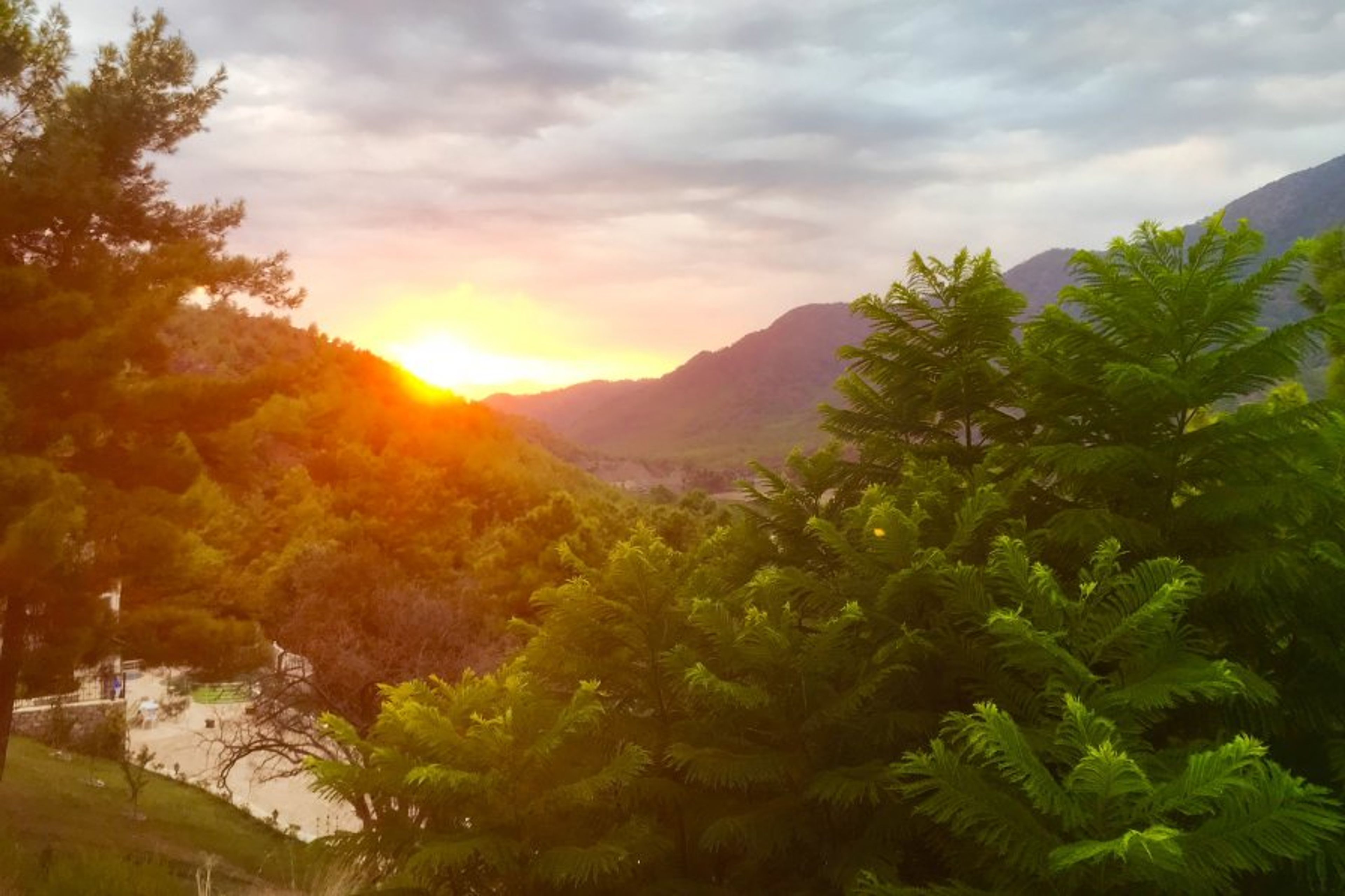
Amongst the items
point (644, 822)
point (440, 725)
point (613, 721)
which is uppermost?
point (440, 725)

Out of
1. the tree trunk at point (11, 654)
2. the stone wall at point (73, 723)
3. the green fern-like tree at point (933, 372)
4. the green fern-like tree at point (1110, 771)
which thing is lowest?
the stone wall at point (73, 723)

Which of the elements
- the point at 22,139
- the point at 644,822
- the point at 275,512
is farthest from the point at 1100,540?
the point at 275,512

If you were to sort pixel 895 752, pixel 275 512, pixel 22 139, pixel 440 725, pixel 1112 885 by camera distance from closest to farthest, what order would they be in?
pixel 1112 885, pixel 440 725, pixel 895 752, pixel 22 139, pixel 275 512

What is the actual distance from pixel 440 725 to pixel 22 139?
17488mm

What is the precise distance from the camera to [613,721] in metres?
5.43

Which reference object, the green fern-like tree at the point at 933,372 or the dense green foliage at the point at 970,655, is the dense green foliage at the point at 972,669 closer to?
the dense green foliage at the point at 970,655

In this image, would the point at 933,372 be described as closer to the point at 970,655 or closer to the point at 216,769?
the point at 970,655

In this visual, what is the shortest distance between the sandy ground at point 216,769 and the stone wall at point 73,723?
1.61 metres

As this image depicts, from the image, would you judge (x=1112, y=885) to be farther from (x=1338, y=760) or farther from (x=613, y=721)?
(x=613, y=721)

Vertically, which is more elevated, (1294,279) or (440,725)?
(1294,279)

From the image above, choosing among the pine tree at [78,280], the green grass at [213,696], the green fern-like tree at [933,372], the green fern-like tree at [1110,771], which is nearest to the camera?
the green fern-like tree at [1110,771]

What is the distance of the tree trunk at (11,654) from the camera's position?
17.3m

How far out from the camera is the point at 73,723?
105ft

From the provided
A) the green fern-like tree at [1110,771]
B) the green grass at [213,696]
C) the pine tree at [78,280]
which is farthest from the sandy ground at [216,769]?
the green fern-like tree at [1110,771]
